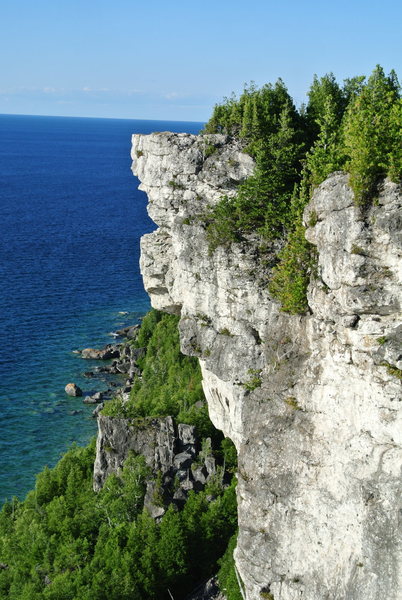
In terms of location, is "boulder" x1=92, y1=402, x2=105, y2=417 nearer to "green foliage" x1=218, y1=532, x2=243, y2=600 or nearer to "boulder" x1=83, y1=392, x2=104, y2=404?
"boulder" x1=83, y1=392, x2=104, y2=404

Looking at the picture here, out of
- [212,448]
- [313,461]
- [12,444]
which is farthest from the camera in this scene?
[12,444]

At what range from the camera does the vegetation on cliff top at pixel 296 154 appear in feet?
78.5

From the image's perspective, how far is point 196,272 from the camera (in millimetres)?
34594

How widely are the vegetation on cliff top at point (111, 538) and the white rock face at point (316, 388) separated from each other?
26.4 ft

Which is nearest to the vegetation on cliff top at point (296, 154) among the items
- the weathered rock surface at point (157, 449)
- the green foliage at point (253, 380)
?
the green foliage at point (253, 380)

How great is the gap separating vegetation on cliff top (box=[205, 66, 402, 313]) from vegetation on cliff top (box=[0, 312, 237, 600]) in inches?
661

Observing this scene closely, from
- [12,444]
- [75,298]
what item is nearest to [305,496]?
[12,444]

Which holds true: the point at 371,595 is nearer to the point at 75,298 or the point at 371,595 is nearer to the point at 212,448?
the point at 212,448

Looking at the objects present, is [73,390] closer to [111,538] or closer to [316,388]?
[111,538]

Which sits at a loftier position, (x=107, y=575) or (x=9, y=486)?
(x=107, y=575)

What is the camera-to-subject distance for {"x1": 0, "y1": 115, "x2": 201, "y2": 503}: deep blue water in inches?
2336

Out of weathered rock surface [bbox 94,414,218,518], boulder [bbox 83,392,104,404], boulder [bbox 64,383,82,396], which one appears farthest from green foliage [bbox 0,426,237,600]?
boulder [bbox 64,383,82,396]

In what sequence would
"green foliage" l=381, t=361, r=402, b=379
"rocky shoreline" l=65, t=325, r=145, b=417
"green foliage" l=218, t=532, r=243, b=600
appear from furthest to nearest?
1. "rocky shoreline" l=65, t=325, r=145, b=417
2. "green foliage" l=218, t=532, r=243, b=600
3. "green foliage" l=381, t=361, r=402, b=379

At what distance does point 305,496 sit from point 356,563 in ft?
10.6
